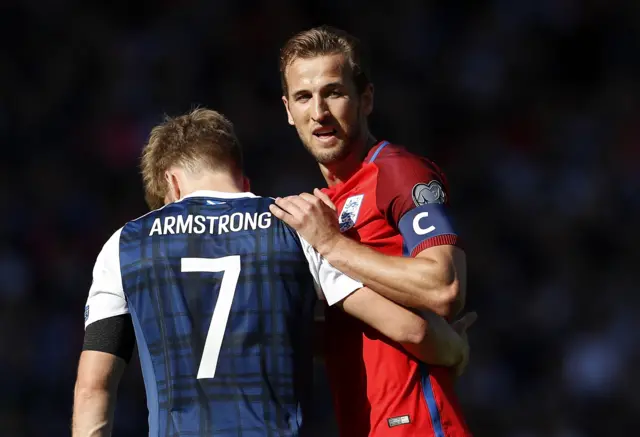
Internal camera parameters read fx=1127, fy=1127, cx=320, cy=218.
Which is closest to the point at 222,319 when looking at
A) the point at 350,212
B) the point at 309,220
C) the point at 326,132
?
the point at 309,220

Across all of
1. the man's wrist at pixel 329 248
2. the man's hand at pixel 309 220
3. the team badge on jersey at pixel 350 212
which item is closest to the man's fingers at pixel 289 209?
the man's hand at pixel 309 220

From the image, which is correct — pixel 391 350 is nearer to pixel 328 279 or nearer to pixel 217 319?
pixel 328 279

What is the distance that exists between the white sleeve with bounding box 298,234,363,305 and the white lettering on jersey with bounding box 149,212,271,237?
0.15 metres

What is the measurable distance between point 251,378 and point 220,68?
25.9ft

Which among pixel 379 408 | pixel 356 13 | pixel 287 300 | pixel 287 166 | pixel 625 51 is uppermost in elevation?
pixel 356 13

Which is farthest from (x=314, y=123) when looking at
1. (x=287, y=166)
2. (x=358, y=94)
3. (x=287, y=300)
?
(x=287, y=166)

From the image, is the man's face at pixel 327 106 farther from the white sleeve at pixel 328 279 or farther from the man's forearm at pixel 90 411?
the man's forearm at pixel 90 411

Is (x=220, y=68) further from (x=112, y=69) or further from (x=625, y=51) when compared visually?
(x=625, y=51)

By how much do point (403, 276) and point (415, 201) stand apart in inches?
12.2

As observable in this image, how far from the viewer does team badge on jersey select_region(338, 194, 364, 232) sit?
380cm

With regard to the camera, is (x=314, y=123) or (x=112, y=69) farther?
(x=112, y=69)

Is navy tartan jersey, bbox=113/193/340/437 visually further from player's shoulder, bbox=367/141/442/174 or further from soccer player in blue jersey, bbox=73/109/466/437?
player's shoulder, bbox=367/141/442/174

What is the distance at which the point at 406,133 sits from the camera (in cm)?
1049

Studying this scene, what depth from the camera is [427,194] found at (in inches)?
144
